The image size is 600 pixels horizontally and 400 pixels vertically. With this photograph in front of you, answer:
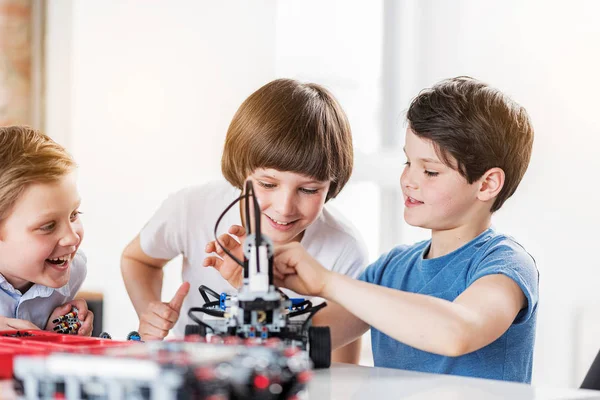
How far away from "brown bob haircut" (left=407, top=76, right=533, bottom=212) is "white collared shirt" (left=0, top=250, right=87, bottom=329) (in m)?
0.67

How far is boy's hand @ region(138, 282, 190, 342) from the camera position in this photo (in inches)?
49.1

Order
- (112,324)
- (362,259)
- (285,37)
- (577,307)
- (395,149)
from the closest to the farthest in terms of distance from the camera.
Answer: (362,259), (577,307), (395,149), (285,37), (112,324)

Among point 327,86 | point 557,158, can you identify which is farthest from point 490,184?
point 327,86

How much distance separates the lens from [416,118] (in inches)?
52.3

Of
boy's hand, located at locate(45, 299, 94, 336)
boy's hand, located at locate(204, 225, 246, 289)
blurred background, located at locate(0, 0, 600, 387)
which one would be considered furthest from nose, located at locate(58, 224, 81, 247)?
blurred background, located at locate(0, 0, 600, 387)

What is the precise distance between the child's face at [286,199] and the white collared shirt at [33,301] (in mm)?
374

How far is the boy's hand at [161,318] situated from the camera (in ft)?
4.09

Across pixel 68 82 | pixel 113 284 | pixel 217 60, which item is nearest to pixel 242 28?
pixel 217 60

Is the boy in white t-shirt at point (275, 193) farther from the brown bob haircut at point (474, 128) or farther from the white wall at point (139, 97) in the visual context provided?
the white wall at point (139, 97)

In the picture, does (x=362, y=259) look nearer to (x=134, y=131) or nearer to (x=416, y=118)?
(x=416, y=118)

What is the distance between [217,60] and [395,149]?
0.86 meters

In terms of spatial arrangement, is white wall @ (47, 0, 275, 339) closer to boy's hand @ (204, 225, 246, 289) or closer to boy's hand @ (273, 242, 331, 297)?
boy's hand @ (204, 225, 246, 289)

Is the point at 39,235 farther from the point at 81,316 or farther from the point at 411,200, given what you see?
the point at 411,200

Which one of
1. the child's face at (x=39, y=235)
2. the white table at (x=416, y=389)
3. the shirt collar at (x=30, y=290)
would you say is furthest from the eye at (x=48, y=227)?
the white table at (x=416, y=389)
